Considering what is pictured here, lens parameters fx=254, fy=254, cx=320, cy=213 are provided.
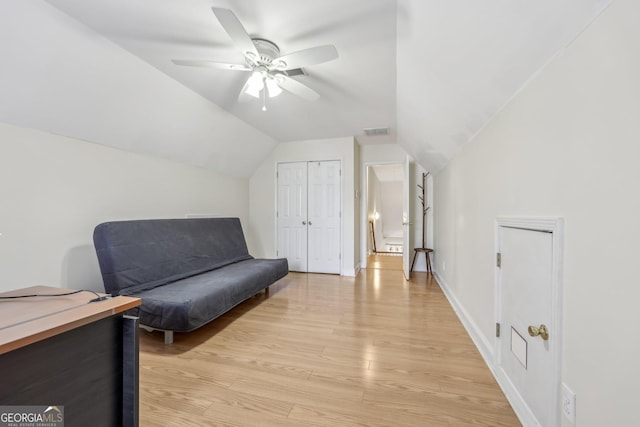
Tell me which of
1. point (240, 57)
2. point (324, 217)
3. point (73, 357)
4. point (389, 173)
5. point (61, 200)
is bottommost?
point (73, 357)

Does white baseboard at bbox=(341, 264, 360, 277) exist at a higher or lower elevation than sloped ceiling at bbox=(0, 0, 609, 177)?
lower

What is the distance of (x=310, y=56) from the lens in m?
1.80

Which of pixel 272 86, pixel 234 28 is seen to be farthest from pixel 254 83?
pixel 234 28

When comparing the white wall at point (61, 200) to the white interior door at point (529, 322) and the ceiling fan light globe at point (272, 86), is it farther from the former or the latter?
the white interior door at point (529, 322)

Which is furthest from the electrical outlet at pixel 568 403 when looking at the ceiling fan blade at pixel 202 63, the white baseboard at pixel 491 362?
the ceiling fan blade at pixel 202 63

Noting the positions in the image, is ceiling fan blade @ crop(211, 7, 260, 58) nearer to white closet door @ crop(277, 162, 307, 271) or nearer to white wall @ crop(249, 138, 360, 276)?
white wall @ crop(249, 138, 360, 276)

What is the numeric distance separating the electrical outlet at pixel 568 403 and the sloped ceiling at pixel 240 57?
54.0 inches

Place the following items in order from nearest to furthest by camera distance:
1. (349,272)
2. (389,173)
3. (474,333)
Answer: (474,333) → (349,272) → (389,173)

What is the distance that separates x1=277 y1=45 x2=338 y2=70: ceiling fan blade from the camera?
1695 millimetres

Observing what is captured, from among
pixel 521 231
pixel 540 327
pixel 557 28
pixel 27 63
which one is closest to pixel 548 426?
pixel 540 327

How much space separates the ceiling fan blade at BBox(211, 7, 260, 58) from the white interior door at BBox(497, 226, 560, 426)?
1986 millimetres

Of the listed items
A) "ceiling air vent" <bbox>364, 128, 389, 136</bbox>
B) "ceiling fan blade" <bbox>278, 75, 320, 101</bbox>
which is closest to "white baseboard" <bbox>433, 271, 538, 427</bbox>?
"ceiling fan blade" <bbox>278, 75, 320, 101</bbox>

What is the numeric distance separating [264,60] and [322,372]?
2.36 m

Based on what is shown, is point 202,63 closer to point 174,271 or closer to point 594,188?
point 174,271
